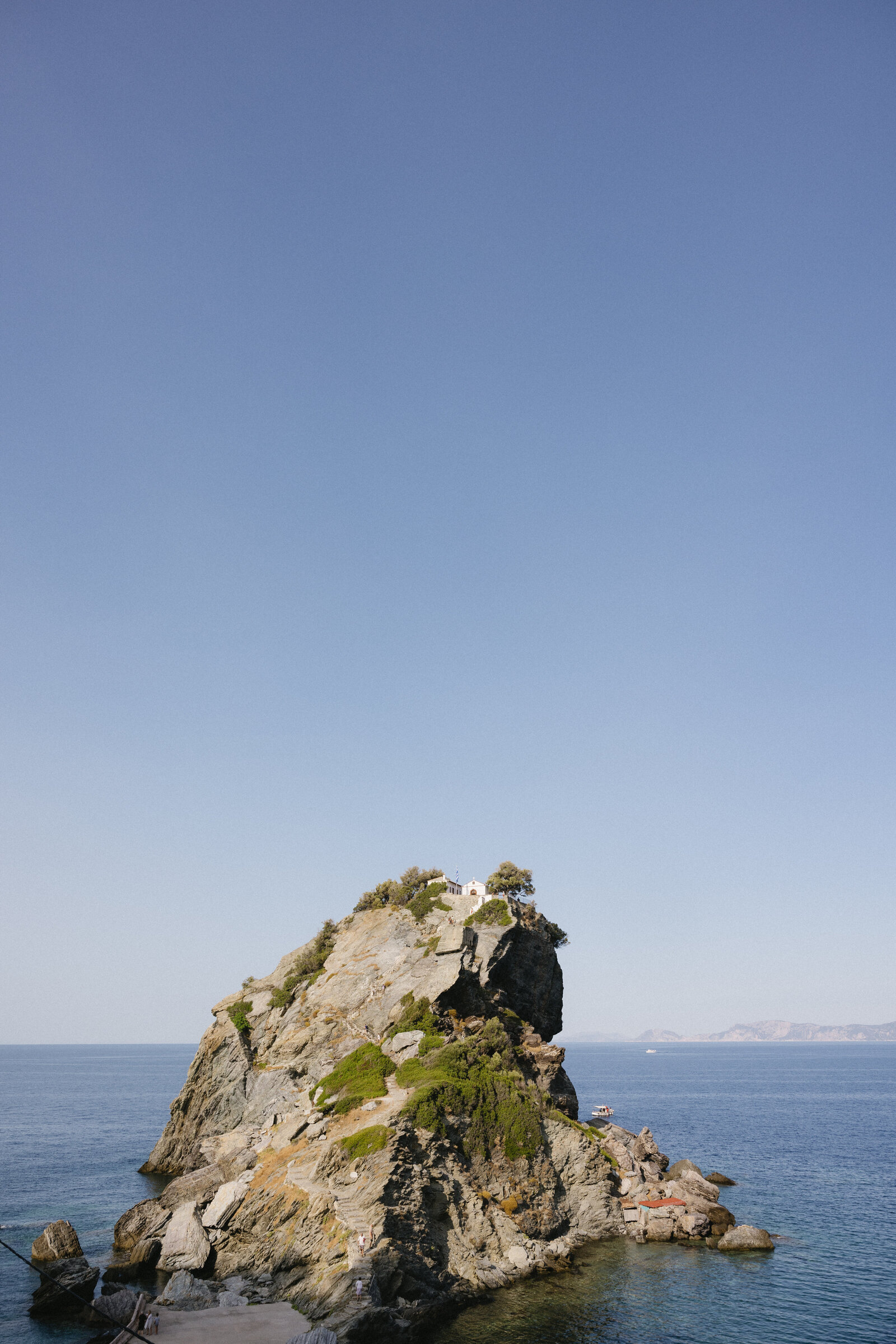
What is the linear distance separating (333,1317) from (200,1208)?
18756mm

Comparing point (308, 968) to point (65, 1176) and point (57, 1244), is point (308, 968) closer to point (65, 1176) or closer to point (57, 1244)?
point (57, 1244)

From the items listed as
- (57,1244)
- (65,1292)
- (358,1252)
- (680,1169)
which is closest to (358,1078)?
(358,1252)

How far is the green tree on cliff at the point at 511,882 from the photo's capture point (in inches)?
2982

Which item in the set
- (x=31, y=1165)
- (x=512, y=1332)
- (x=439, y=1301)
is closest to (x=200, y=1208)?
(x=439, y=1301)

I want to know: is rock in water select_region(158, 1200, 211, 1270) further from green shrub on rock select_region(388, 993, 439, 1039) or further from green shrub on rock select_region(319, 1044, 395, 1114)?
green shrub on rock select_region(388, 993, 439, 1039)

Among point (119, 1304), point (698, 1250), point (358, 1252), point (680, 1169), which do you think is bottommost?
point (698, 1250)

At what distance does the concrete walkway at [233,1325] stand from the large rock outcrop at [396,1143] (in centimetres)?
142

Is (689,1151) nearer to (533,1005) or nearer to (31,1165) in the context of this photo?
(533,1005)

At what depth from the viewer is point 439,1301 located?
38.0 m

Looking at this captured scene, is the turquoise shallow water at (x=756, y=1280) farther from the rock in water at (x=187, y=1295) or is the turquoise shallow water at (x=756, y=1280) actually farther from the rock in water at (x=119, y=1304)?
the rock in water at (x=119, y=1304)

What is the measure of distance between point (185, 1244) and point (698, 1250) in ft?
105

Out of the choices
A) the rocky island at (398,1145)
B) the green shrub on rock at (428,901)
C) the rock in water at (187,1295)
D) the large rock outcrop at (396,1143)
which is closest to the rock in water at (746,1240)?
the rocky island at (398,1145)

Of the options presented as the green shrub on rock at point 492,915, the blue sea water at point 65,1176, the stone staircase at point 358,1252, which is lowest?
the blue sea water at point 65,1176

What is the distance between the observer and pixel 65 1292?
41844 millimetres
